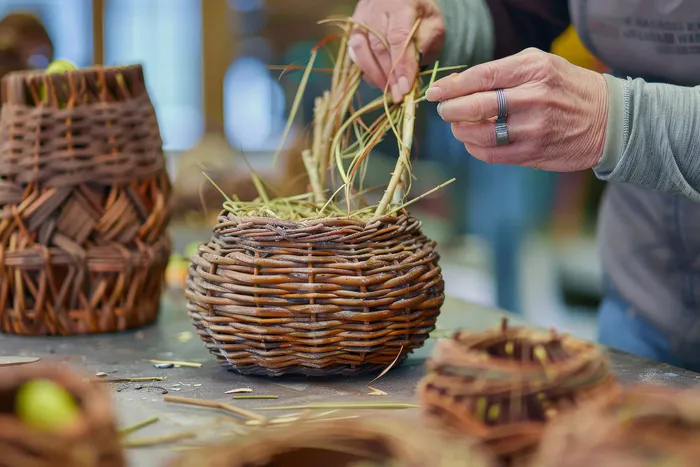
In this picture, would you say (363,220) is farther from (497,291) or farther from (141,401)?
(497,291)

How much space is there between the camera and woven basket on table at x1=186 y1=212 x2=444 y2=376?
85 centimetres

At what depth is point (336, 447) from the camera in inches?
18.5

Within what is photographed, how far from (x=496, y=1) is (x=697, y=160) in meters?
0.62

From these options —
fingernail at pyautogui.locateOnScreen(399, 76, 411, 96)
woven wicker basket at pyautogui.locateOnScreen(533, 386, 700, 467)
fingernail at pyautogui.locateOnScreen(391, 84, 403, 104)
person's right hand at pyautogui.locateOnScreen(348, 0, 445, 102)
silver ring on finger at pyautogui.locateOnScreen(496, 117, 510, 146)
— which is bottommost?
woven wicker basket at pyautogui.locateOnScreen(533, 386, 700, 467)

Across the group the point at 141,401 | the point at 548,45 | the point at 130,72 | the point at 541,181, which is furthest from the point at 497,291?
the point at 141,401

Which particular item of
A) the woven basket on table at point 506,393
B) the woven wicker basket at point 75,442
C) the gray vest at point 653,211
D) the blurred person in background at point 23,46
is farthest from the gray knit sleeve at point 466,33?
the blurred person in background at point 23,46

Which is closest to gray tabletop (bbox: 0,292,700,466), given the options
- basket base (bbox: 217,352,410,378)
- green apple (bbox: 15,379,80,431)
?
basket base (bbox: 217,352,410,378)

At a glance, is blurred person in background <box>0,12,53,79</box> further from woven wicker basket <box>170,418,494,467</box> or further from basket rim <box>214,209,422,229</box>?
woven wicker basket <box>170,418,494,467</box>

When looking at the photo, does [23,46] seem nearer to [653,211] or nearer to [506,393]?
[653,211]

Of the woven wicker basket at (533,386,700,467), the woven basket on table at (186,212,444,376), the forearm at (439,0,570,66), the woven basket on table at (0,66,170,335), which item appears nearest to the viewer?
the woven wicker basket at (533,386,700,467)

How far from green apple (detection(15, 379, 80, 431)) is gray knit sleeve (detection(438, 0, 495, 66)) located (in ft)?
2.98

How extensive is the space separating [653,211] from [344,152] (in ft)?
1.75

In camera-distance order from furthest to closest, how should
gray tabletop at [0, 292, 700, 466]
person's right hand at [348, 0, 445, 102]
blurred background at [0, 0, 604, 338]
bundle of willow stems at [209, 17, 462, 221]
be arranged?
blurred background at [0, 0, 604, 338], person's right hand at [348, 0, 445, 102], bundle of willow stems at [209, 17, 462, 221], gray tabletop at [0, 292, 700, 466]

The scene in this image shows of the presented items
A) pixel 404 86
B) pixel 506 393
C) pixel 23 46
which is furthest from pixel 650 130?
pixel 23 46
